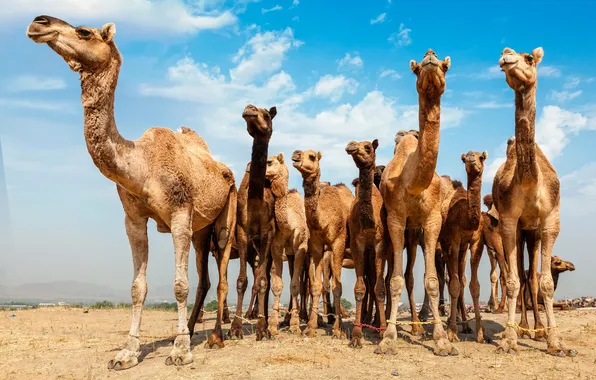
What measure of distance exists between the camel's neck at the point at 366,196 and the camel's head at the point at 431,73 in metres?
1.73

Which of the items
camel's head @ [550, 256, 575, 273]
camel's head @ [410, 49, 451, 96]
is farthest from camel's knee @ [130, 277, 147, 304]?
camel's head @ [550, 256, 575, 273]

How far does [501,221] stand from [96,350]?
7349mm

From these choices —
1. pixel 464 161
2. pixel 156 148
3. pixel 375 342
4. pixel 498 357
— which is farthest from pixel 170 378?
pixel 464 161

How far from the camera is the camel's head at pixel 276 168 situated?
420 inches

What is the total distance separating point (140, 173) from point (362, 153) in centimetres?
384

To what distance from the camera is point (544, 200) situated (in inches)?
360

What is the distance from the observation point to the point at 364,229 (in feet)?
31.7

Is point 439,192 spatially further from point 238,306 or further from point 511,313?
point 238,306

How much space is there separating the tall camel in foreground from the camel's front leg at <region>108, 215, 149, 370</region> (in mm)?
15

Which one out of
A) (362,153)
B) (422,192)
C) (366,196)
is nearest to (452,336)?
(422,192)

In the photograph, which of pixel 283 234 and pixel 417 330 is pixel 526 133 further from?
pixel 283 234

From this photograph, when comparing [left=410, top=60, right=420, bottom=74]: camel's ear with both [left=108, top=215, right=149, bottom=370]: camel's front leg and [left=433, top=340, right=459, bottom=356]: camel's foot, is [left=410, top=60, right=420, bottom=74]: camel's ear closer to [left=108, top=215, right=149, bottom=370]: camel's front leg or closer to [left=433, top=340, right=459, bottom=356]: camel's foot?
[left=433, top=340, right=459, bottom=356]: camel's foot

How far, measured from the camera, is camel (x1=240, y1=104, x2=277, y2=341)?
9.02 metres

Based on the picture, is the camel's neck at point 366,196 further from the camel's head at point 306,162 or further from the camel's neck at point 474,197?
the camel's neck at point 474,197
